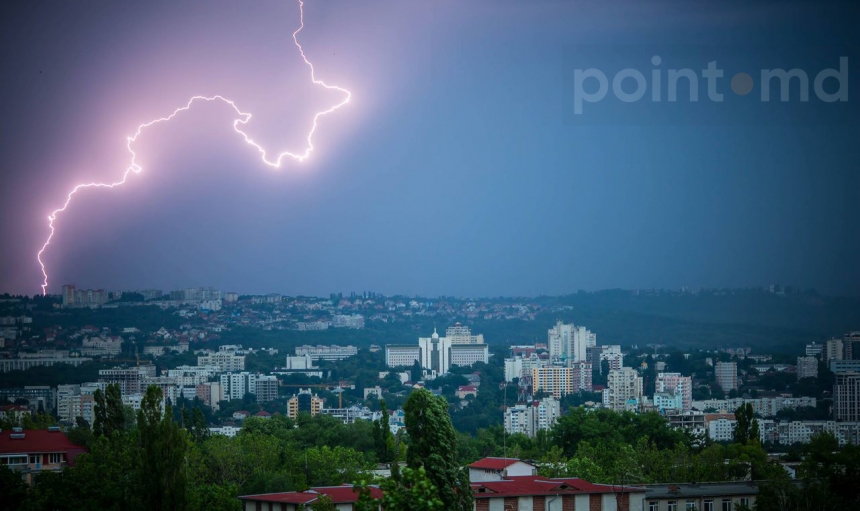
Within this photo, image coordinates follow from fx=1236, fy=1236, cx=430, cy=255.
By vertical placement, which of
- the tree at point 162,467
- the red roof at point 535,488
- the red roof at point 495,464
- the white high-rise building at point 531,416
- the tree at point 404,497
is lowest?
the white high-rise building at point 531,416

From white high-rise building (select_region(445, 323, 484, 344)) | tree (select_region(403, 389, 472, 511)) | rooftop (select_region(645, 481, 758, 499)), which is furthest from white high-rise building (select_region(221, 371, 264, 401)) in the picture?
tree (select_region(403, 389, 472, 511))

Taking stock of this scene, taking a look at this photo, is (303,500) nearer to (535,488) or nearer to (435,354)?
(535,488)

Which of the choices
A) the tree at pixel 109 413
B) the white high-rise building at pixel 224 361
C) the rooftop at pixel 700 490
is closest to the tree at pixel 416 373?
the white high-rise building at pixel 224 361

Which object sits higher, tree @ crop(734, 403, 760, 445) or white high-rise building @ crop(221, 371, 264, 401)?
tree @ crop(734, 403, 760, 445)

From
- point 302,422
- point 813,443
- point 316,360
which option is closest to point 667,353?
point 316,360

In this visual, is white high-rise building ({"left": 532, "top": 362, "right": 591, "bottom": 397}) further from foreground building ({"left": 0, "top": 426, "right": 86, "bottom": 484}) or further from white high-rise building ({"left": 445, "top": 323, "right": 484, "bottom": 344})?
foreground building ({"left": 0, "top": 426, "right": 86, "bottom": 484})

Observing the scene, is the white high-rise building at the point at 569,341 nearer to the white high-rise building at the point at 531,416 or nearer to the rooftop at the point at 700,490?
the white high-rise building at the point at 531,416
